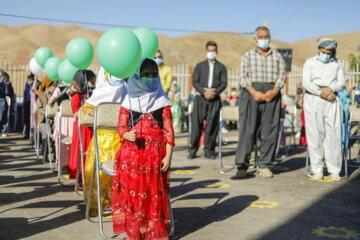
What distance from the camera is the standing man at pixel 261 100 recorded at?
692cm

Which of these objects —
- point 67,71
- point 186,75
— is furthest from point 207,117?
point 186,75

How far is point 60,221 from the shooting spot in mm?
4555

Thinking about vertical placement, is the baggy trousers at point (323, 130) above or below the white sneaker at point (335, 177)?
above

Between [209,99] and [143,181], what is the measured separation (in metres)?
5.18

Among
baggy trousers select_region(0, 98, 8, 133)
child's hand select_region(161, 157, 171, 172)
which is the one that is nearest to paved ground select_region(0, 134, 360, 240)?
child's hand select_region(161, 157, 171, 172)

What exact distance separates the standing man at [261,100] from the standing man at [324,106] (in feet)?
1.62

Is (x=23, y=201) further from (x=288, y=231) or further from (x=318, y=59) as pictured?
(x=318, y=59)

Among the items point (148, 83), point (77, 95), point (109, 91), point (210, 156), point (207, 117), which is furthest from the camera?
point (210, 156)

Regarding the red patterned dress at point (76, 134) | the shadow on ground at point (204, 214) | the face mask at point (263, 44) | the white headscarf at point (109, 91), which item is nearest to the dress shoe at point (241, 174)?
the shadow on ground at point (204, 214)

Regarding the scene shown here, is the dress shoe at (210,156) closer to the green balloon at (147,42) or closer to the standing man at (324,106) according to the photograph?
the standing man at (324,106)

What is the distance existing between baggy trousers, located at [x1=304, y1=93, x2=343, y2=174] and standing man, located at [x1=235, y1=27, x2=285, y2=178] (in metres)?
0.53

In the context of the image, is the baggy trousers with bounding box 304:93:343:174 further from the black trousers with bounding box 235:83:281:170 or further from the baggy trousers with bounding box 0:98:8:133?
the baggy trousers with bounding box 0:98:8:133

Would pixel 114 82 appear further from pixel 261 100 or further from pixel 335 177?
pixel 335 177

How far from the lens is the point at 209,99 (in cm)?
884
